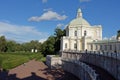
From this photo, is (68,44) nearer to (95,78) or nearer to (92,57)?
(92,57)

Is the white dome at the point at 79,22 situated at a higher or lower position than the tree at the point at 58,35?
higher

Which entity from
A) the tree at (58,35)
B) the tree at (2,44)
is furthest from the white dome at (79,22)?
the tree at (2,44)

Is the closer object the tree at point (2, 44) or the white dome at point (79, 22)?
the white dome at point (79, 22)

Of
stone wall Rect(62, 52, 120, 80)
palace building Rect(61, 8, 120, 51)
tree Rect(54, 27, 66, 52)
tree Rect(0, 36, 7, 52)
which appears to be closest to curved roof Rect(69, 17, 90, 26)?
palace building Rect(61, 8, 120, 51)

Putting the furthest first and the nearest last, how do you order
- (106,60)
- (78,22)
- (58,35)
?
(58,35) → (78,22) → (106,60)

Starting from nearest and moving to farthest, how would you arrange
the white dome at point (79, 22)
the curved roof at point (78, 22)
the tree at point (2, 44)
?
the white dome at point (79, 22), the curved roof at point (78, 22), the tree at point (2, 44)

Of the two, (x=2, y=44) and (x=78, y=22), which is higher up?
(x=78, y=22)

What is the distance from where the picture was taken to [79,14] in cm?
8275

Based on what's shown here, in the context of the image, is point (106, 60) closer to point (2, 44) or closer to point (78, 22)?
point (78, 22)

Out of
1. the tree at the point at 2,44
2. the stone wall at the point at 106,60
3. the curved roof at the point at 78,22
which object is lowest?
the stone wall at the point at 106,60

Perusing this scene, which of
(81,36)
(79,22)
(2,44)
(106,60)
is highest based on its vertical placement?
(79,22)

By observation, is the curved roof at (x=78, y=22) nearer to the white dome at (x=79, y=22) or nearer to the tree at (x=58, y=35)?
the white dome at (x=79, y=22)

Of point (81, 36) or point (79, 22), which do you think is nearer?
point (81, 36)

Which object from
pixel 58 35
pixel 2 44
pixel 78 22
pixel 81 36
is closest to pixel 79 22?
pixel 78 22
